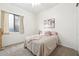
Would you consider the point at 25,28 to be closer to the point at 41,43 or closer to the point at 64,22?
the point at 41,43

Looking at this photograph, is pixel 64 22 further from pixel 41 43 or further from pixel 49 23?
pixel 41 43

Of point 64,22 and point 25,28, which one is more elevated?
point 64,22

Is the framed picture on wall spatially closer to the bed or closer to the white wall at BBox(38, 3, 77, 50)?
the white wall at BBox(38, 3, 77, 50)

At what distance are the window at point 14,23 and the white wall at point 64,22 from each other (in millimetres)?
379

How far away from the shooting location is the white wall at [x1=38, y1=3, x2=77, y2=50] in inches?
40.3

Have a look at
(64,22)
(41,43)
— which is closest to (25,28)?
(41,43)

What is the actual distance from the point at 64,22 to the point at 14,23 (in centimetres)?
85

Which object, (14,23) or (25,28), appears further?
(25,28)

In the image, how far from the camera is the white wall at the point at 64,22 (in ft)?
3.36

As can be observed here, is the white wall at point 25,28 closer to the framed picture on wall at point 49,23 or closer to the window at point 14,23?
the window at point 14,23

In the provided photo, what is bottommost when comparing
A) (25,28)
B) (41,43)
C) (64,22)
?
(41,43)

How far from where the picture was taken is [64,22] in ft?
3.71

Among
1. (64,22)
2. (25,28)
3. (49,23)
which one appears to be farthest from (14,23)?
(64,22)

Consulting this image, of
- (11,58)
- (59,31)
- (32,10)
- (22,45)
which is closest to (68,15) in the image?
(59,31)
